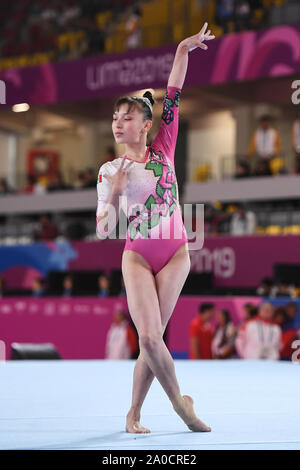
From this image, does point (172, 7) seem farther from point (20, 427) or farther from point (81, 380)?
point (20, 427)

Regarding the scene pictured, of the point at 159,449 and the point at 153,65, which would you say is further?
the point at 153,65

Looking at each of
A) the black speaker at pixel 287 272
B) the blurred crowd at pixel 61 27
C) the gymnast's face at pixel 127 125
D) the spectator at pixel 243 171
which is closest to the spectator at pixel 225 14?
the blurred crowd at pixel 61 27

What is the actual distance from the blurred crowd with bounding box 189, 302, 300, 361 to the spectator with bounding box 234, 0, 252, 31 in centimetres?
613

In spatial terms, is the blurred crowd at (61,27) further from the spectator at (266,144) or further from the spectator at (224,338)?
the spectator at (224,338)

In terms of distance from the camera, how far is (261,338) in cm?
805

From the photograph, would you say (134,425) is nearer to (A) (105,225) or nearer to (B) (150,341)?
(B) (150,341)

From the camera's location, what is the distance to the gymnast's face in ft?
10.3

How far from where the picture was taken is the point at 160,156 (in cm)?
319

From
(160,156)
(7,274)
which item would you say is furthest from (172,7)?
(160,156)

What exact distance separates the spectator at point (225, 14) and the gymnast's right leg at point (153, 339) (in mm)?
10720

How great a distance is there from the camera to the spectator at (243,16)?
41.1ft

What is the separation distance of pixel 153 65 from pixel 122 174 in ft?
35.0

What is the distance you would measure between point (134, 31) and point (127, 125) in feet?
38.1

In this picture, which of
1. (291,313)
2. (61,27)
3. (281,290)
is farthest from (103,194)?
(61,27)
